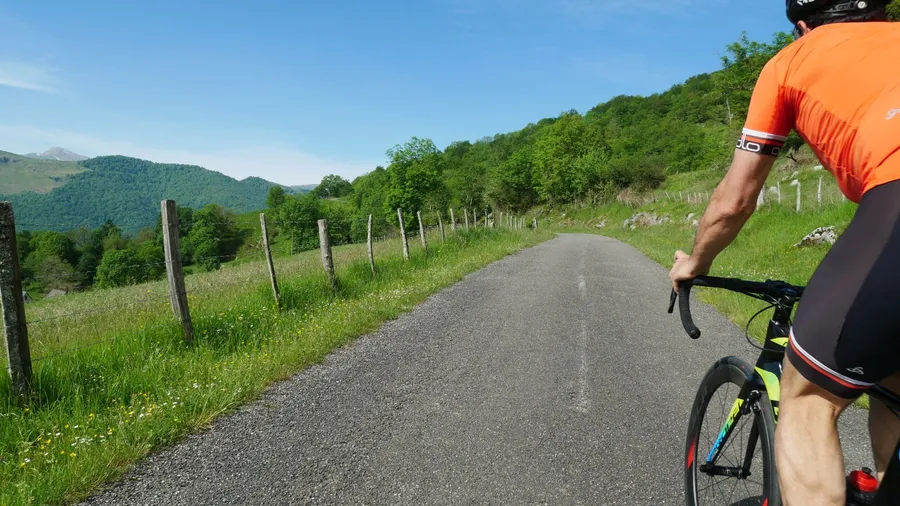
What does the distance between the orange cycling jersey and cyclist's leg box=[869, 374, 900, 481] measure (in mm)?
652

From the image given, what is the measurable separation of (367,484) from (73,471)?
1918mm

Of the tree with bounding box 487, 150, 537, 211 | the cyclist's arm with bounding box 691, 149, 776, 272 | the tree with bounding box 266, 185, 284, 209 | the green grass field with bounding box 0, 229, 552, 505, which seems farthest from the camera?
the tree with bounding box 266, 185, 284, 209

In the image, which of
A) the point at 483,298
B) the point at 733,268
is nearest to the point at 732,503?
the point at 483,298

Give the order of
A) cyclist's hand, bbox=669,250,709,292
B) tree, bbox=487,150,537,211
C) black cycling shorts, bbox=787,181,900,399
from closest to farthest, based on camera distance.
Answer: black cycling shorts, bbox=787,181,900,399 → cyclist's hand, bbox=669,250,709,292 → tree, bbox=487,150,537,211

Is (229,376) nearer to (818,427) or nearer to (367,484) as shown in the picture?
(367,484)

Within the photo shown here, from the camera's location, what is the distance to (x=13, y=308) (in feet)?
14.1

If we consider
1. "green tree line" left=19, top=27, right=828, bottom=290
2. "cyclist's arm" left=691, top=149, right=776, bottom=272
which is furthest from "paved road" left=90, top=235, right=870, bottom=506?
"green tree line" left=19, top=27, right=828, bottom=290

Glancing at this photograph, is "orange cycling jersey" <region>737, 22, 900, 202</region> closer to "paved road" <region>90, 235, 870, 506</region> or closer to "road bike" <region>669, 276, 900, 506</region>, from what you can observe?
"road bike" <region>669, 276, 900, 506</region>

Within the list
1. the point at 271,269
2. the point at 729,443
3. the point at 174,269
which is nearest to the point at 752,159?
the point at 729,443

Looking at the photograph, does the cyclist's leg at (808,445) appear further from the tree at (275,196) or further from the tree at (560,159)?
the tree at (275,196)

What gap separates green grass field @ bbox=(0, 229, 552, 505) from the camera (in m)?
3.40

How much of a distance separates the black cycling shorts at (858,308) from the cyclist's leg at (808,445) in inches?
3.4

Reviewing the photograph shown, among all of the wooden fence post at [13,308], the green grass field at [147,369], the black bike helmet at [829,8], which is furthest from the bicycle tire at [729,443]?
the wooden fence post at [13,308]

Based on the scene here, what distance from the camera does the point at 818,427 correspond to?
1.35 metres
